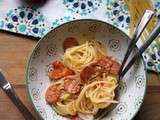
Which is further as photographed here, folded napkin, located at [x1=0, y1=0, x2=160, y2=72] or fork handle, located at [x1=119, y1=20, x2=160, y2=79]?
folded napkin, located at [x1=0, y1=0, x2=160, y2=72]

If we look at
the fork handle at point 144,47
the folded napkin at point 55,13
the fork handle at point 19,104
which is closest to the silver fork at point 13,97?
the fork handle at point 19,104

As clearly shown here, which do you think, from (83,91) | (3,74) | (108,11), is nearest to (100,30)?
(108,11)

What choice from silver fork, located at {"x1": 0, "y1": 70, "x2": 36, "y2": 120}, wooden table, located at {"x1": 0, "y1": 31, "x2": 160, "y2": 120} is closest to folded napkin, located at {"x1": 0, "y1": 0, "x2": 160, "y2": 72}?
wooden table, located at {"x1": 0, "y1": 31, "x2": 160, "y2": 120}

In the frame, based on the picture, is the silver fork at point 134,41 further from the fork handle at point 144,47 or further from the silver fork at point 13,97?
the silver fork at point 13,97

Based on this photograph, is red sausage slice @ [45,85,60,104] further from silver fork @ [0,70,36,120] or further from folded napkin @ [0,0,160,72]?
folded napkin @ [0,0,160,72]

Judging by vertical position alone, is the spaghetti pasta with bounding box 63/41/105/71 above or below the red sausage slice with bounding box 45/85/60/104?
above

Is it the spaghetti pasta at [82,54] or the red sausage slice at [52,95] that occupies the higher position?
the spaghetti pasta at [82,54]

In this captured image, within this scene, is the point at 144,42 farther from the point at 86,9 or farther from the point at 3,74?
the point at 3,74
